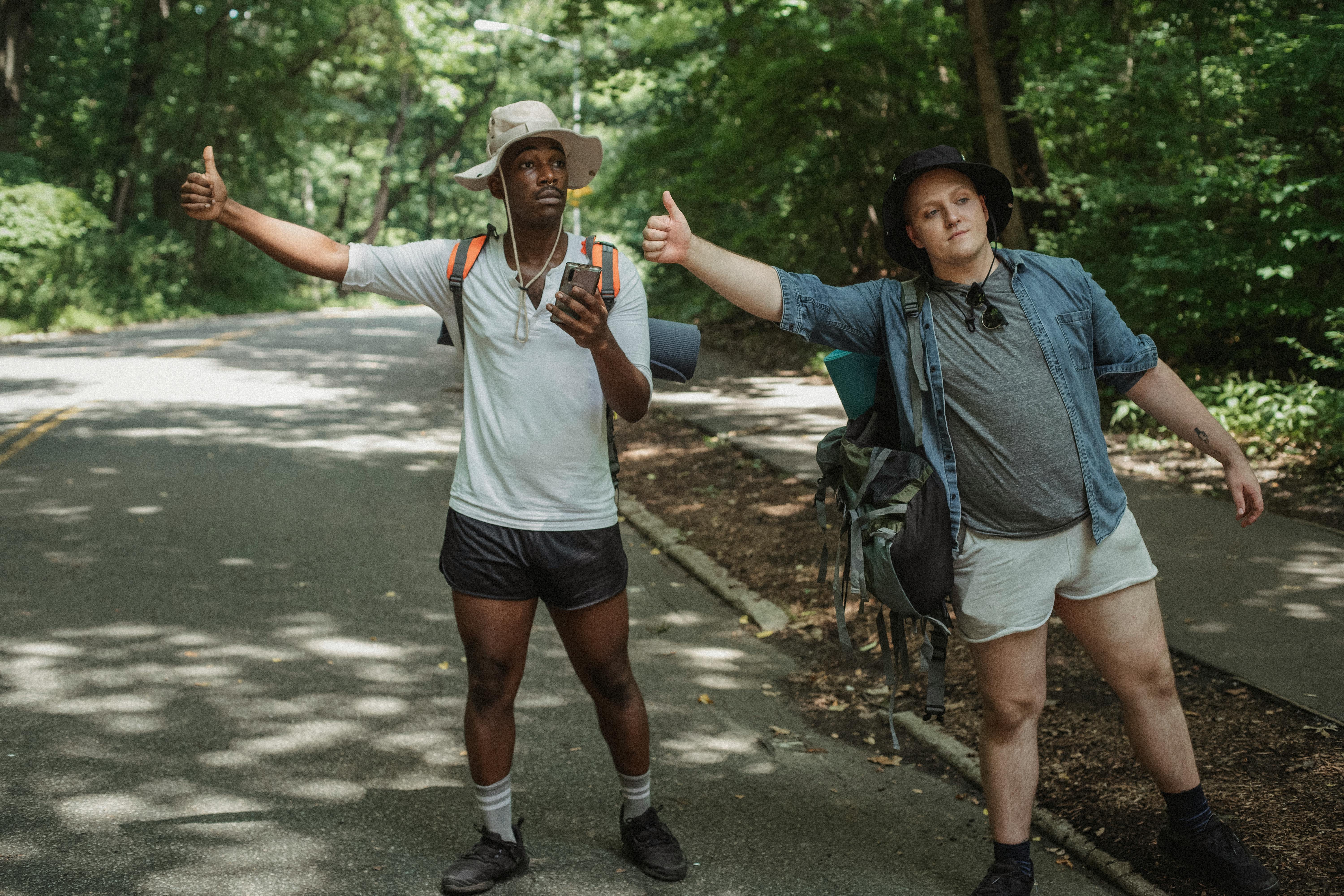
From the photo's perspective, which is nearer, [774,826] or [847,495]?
[847,495]

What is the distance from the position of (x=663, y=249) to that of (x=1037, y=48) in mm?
10032

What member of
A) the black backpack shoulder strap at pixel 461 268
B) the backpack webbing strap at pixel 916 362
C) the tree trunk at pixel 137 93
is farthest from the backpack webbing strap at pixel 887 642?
the tree trunk at pixel 137 93

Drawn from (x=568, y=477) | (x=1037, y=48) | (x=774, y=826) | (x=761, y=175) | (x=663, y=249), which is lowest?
(x=774, y=826)

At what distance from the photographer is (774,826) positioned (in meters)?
4.04

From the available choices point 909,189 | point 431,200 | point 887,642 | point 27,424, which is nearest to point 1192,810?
point 887,642

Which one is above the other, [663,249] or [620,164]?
[620,164]

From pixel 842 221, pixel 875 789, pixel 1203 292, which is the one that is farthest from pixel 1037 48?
pixel 875 789

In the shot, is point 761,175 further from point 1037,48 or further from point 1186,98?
point 1186,98

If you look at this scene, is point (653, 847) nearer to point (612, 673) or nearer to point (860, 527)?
point (612, 673)

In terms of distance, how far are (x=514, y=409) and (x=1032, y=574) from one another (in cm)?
147

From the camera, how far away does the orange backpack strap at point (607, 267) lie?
3.33 m

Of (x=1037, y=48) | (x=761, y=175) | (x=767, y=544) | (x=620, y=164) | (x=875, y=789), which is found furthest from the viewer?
(x=620, y=164)

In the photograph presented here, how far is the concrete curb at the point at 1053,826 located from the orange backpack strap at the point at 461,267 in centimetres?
217

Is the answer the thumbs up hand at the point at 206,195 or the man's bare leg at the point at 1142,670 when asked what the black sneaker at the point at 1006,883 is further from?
the thumbs up hand at the point at 206,195
